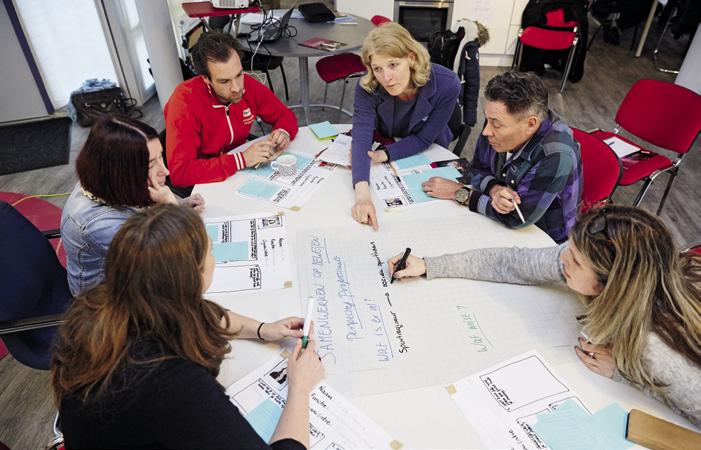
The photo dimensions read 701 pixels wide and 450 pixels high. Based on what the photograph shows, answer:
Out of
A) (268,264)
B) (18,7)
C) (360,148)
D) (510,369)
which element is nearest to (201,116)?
(360,148)

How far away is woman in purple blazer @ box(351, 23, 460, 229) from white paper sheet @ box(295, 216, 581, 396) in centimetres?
49

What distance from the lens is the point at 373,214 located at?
5.22 feet

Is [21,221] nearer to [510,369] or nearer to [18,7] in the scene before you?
[510,369]

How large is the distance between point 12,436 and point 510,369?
1.87m

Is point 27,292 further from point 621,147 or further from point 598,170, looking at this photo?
point 621,147

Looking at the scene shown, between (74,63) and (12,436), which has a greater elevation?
(74,63)

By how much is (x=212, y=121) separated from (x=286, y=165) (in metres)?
0.48

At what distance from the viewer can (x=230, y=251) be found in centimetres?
146

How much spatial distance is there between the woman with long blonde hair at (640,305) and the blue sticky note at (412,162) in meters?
0.91

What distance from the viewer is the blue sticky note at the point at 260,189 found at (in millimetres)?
1747

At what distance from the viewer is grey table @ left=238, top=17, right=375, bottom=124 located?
10.7ft

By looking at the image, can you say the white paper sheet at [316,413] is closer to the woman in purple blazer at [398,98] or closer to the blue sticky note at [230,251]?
the blue sticky note at [230,251]


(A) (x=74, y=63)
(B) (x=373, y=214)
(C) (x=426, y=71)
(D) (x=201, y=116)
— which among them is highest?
(C) (x=426, y=71)

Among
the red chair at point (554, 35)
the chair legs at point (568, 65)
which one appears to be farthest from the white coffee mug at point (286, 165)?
the chair legs at point (568, 65)
